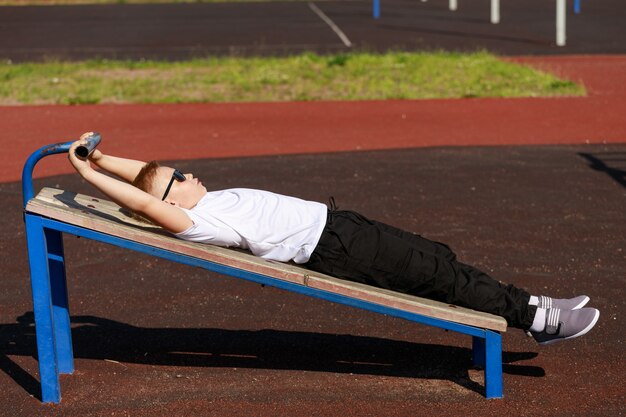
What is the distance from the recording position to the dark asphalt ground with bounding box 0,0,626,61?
24.4m

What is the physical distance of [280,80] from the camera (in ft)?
59.0

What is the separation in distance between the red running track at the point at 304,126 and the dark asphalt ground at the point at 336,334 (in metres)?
2.72

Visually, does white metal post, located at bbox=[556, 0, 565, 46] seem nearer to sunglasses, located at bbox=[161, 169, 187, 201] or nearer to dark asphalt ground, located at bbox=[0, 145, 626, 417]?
dark asphalt ground, located at bbox=[0, 145, 626, 417]

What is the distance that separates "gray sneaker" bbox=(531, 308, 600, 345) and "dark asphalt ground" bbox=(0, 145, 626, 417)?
0.93 ft

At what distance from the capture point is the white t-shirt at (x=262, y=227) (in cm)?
533

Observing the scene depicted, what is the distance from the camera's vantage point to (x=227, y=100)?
16516mm

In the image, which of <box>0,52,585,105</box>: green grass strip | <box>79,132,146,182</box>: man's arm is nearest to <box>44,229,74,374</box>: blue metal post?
<box>79,132,146,182</box>: man's arm

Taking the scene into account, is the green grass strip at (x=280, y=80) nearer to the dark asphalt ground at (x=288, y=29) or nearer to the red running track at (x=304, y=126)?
the red running track at (x=304, y=126)

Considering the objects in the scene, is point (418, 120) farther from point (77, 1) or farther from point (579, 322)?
point (77, 1)

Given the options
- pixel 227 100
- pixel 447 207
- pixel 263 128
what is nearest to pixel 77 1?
pixel 227 100

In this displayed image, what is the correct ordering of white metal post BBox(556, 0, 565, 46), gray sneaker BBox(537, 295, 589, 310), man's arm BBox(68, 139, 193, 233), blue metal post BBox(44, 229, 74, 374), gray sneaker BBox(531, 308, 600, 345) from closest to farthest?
man's arm BBox(68, 139, 193, 233) < gray sneaker BBox(531, 308, 600, 345) < gray sneaker BBox(537, 295, 589, 310) < blue metal post BBox(44, 229, 74, 374) < white metal post BBox(556, 0, 565, 46)

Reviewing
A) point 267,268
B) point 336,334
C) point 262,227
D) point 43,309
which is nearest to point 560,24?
point 336,334

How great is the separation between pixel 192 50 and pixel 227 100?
8335 millimetres

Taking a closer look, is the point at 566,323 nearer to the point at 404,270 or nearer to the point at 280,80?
the point at 404,270
